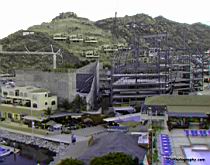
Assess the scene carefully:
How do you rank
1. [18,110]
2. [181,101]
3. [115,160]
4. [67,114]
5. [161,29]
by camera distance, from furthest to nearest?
[161,29] < [18,110] < [67,114] < [181,101] < [115,160]

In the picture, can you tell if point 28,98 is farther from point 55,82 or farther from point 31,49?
point 31,49

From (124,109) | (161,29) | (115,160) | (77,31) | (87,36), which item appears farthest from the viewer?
(161,29)

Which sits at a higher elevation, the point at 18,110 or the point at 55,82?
the point at 55,82

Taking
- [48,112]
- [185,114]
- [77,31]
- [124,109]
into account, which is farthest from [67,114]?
[77,31]

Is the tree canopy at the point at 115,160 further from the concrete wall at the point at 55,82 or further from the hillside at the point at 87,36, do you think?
the hillside at the point at 87,36

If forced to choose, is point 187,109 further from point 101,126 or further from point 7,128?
point 7,128

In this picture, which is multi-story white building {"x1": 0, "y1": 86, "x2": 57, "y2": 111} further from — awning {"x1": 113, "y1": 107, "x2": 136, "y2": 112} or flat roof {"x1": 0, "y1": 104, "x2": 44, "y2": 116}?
awning {"x1": 113, "y1": 107, "x2": 136, "y2": 112}

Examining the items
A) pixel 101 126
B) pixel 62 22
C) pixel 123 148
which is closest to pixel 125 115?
pixel 101 126

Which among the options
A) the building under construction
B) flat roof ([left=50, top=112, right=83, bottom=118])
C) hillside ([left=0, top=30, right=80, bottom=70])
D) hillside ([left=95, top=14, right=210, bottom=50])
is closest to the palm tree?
flat roof ([left=50, top=112, right=83, bottom=118])
